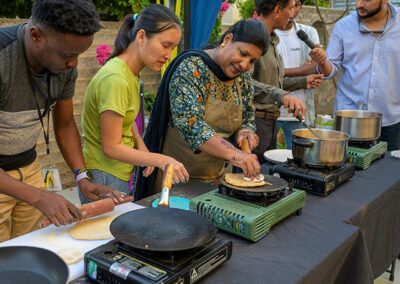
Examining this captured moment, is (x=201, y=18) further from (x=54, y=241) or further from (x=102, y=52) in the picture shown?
(x=54, y=241)

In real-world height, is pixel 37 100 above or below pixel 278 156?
above

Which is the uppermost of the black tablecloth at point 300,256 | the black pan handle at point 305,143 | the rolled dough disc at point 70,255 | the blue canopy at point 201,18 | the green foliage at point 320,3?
the green foliage at point 320,3

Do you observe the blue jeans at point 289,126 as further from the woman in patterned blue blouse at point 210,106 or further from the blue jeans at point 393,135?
the woman in patterned blue blouse at point 210,106

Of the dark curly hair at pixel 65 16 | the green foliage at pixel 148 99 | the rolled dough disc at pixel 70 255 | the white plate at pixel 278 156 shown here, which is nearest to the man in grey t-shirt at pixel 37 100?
the dark curly hair at pixel 65 16

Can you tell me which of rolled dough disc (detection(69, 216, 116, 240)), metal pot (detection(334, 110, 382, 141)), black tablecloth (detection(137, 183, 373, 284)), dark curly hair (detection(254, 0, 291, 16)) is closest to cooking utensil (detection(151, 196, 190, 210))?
black tablecloth (detection(137, 183, 373, 284))

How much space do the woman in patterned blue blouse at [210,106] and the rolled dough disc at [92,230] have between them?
61 centimetres

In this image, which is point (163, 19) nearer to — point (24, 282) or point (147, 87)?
point (24, 282)

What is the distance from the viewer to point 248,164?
171cm

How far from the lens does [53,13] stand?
136 cm

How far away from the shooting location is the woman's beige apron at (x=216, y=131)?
210 cm

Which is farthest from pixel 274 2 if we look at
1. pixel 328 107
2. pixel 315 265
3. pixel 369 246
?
pixel 328 107

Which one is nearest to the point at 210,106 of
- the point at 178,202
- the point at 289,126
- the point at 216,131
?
the point at 216,131

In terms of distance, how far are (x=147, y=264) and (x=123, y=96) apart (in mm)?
916

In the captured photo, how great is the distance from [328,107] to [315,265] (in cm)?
694
